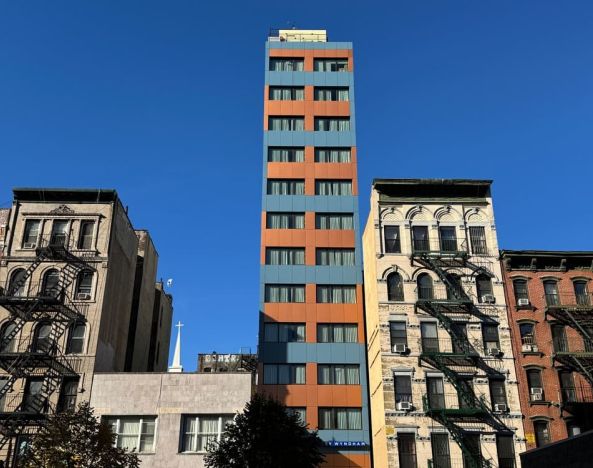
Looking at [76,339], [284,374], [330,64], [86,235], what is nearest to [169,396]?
[76,339]

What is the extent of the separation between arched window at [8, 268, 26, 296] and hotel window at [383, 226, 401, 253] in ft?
86.0

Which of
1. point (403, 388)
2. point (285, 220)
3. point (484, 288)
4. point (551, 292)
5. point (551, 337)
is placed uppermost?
point (285, 220)

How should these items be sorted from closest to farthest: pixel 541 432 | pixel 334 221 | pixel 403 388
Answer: pixel 541 432, pixel 403 388, pixel 334 221

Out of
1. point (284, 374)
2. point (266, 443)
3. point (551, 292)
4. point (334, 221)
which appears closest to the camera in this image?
point (266, 443)

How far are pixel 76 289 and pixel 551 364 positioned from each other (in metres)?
33.6

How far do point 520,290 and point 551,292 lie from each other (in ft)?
7.17

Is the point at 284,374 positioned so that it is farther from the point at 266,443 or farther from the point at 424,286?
the point at 266,443

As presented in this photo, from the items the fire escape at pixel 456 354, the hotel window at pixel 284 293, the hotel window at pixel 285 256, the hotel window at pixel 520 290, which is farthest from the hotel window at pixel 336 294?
the hotel window at pixel 520 290

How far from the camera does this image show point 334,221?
178 feet

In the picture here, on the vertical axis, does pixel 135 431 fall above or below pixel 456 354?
below

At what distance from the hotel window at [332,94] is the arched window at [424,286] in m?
20.4

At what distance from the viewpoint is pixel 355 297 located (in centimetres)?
5138

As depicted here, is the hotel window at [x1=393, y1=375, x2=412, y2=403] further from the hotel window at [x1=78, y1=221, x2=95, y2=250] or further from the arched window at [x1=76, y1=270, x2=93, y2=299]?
the hotel window at [x1=78, y1=221, x2=95, y2=250]

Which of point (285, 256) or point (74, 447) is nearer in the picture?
point (74, 447)
